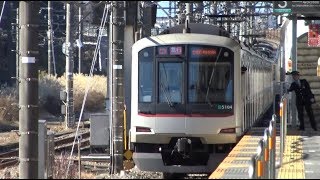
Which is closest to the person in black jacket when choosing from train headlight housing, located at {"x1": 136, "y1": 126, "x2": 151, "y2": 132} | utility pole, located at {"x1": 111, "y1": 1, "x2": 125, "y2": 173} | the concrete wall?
utility pole, located at {"x1": 111, "y1": 1, "x2": 125, "y2": 173}

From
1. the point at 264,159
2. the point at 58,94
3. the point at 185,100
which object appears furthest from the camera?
the point at 58,94

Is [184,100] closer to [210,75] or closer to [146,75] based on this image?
[210,75]

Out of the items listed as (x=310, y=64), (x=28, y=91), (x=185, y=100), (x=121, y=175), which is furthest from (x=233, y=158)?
(x=310, y=64)

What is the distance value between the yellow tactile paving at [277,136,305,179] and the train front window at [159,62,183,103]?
2601 millimetres

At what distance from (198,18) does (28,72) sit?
55.7 feet

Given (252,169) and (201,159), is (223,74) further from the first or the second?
(252,169)

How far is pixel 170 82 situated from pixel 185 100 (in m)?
0.52

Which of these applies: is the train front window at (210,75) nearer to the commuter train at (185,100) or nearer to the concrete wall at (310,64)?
the commuter train at (185,100)

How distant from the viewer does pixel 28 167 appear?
10.6 metres

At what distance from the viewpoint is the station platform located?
10.6 meters

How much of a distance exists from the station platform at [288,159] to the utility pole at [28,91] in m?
2.89

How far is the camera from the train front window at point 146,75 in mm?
14227

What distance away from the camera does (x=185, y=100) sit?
1409cm

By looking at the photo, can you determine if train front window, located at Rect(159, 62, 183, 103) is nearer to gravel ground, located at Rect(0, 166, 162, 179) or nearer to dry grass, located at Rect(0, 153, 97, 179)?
gravel ground, located at Rect(0, 166, 162, 179)
